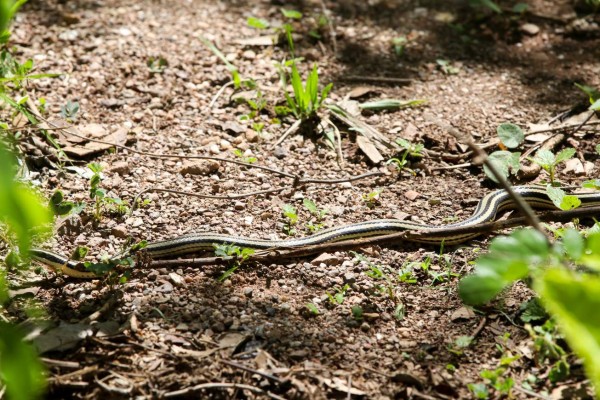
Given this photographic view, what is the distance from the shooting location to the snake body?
11.8 ft

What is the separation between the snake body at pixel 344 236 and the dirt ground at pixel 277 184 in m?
0.11

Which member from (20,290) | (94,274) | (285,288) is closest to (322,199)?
(285,288)

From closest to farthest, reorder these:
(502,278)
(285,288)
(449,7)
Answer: (502,278), (285,288), (449,7)

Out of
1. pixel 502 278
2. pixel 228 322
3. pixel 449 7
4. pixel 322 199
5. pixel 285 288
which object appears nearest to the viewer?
pixel 502 278

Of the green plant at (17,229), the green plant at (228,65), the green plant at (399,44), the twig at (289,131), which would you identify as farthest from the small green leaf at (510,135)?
the green plant at (17,229)

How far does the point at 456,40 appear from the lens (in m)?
5.99

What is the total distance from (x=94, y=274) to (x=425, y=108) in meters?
3.02

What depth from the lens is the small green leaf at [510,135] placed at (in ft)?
14.6

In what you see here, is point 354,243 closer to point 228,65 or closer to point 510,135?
point 510,135

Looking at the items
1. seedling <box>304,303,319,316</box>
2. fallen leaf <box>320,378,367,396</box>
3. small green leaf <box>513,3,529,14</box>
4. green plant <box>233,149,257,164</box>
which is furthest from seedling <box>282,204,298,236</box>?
small green leaf <box>513,3,529,14</box>

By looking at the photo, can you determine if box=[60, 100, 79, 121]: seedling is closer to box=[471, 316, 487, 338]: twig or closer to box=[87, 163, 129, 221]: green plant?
box=[87, 163, 129, 221]: green plant

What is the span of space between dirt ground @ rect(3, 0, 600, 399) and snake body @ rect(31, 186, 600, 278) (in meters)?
0.11

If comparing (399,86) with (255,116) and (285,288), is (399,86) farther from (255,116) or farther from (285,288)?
(285,288)

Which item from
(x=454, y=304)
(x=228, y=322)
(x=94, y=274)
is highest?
(x=94, y=274)
